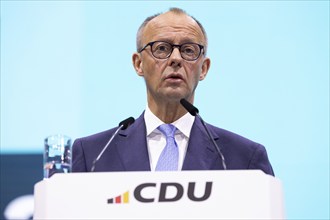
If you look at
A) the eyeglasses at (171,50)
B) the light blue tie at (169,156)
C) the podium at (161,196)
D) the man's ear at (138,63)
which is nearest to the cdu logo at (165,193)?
the podium at (161,196)

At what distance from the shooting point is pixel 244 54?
327cm

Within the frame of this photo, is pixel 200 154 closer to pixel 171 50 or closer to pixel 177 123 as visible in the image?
pixel 177 123

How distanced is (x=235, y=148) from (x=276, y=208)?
0.88 meters

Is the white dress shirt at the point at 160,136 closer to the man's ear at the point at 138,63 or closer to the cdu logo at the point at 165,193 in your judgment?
the man's ear at the point at 138,63

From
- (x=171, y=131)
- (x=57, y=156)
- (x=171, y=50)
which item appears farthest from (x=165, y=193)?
(x=171, y=50)

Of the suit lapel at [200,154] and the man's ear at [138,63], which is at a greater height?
the man's ear at [138,63]

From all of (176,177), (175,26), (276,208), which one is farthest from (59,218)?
(175,26)

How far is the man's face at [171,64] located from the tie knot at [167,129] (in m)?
0.11

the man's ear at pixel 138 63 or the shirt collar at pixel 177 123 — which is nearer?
the shirt collar at pixel 177 123

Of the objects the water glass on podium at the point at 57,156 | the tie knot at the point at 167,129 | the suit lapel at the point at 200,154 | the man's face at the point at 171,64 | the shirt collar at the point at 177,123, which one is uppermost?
the man's face at the point at 171,64

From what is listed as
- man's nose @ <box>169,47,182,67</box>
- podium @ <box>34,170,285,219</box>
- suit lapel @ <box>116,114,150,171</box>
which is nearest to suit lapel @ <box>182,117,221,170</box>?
suit lapel @ <box>116,114,150,171</box>

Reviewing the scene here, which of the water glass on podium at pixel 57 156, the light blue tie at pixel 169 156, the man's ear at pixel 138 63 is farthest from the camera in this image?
the man's ear at pixel 138 63

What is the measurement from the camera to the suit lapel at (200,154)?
235 centimetres

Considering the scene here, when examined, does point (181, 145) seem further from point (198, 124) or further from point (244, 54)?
point (244, 54)
